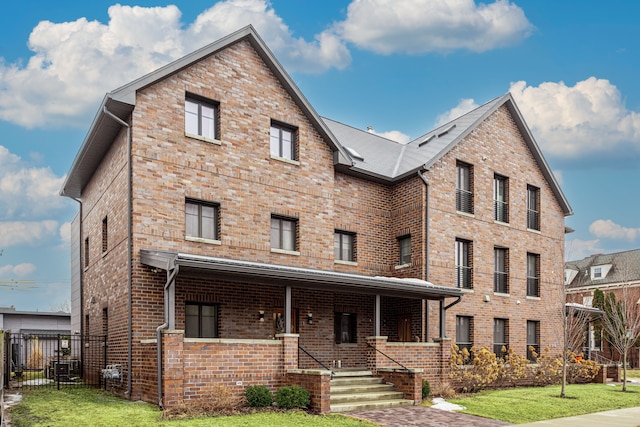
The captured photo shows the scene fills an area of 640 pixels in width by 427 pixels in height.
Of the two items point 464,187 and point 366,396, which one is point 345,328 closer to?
point 366,396

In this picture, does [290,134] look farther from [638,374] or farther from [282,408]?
[638,374]

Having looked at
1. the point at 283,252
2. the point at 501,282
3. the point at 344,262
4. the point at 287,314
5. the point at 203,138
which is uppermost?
A: the point at 203,138

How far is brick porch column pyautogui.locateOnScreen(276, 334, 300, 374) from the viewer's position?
1493 cm

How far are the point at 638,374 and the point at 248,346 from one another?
2508 cm

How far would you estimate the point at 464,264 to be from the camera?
2248 cm

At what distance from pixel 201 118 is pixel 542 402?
12.5m

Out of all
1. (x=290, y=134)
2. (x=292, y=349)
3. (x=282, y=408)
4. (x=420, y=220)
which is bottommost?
(x=282, y=408)

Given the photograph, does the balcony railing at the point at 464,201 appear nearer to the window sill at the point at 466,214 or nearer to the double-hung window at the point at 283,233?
the window sill at the point at 466,214

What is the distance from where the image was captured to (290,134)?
19.1 m

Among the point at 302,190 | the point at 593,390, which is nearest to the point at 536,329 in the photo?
the point at 593,390

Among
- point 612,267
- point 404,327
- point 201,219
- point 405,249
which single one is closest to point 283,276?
point 201,219

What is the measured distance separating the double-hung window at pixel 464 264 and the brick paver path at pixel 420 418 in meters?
7.70

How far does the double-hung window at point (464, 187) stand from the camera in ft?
74.0

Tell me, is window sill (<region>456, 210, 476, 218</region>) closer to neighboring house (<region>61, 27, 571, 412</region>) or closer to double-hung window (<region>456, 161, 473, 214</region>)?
neighboring house (<region>61, 27, 571, 412</region>)
